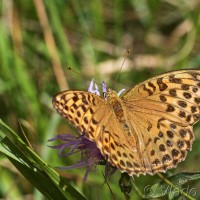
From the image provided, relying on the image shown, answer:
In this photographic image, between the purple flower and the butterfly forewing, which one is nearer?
the butterfly forewing

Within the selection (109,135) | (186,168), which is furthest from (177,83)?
(186,168)

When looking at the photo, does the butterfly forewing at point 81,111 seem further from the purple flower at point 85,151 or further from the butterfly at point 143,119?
the purple flower at point 85,151

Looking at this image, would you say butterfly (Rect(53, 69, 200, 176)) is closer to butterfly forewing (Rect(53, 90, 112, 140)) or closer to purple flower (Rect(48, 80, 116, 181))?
butterfly forewing (Rect(53, 90, 112, 140))

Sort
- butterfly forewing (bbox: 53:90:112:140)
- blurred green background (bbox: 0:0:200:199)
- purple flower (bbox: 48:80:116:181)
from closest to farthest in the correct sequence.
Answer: butterfly forewing (bbox: 53:90:112:140), purple flower (bbox: 48:80:116:181), blurred green background (bbox: 0:0:200:199)

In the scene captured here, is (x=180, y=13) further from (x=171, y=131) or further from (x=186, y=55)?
(x=171, y=131)

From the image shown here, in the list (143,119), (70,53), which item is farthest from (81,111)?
(70,53)

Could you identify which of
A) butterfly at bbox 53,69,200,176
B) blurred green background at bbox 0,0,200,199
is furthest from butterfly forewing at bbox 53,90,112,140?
blurred green background at bbox 0,0,200,199
